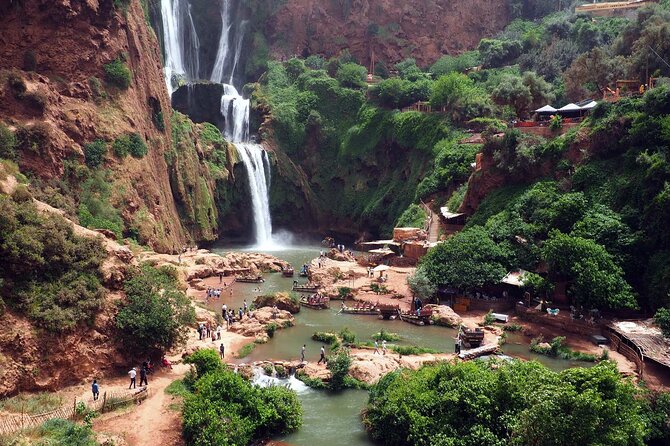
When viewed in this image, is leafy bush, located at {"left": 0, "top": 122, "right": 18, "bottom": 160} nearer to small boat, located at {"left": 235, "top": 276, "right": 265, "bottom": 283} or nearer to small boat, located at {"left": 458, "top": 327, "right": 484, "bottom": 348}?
small boat, located at {"left": 235, "top": 276, "right": 265, "bottom": 283}

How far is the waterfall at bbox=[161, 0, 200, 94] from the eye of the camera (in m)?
71.9

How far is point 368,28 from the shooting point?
264ft

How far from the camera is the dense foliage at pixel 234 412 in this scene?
19.2 m

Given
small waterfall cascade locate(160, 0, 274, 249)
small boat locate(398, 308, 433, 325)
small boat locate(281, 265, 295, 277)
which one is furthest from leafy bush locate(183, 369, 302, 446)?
small waterfall cascade locate(160, 0, 274, 249)

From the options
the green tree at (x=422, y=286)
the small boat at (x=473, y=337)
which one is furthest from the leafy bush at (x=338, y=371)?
the green tree at (x=422, y=286)

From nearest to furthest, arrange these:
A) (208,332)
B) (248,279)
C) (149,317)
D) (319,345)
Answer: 1. (149,317)
2. (319,345)
3. (208,332)
4. (248,279)

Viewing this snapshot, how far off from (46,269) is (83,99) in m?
21.3

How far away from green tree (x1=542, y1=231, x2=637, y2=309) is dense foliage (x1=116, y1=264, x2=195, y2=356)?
19.3 meters

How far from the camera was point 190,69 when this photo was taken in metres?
76.3

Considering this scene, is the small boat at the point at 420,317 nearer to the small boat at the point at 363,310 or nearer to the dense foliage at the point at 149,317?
the small boat at the point at 363,310

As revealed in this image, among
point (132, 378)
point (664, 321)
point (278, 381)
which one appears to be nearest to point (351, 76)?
point (664, 321)

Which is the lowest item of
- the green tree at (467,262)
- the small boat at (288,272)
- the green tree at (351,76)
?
the small boat at (288,272)

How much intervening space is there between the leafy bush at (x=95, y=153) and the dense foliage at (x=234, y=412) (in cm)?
2273

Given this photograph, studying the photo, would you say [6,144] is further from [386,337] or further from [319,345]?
[386,337]
